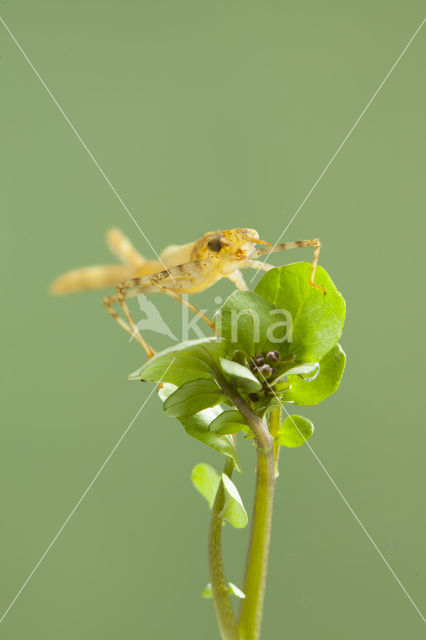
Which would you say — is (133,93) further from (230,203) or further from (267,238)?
(267,238)

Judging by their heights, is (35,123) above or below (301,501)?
above

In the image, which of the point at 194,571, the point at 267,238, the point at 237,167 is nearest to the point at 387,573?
the point at 194,571

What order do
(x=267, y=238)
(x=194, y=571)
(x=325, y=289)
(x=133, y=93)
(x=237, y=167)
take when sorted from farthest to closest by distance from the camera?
(x=133, y=93)
(x=237, y=167)
(x=194, y=571)
(x=267, y=238)
(x=325, y=289)

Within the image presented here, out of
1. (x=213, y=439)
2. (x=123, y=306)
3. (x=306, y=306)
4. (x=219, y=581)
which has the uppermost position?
(x=123, y=306)

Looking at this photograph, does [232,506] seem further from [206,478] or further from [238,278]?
[238,278]

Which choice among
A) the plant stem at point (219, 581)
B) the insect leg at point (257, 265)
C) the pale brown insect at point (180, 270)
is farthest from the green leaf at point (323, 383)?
the insect leg at point (257, 265)

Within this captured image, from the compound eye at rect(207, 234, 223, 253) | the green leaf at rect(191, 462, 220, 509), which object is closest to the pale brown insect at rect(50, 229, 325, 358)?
the compound eye at rect(207, 234, 223, 253)

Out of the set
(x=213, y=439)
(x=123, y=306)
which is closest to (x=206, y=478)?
(x=213, y=439)
